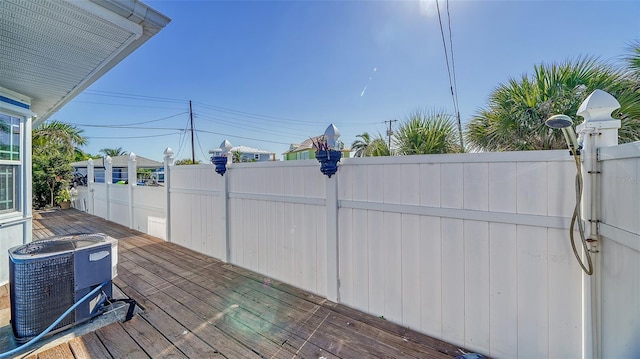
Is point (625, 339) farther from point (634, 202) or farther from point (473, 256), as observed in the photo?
point (473, 256)

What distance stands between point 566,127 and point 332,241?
84.7 inches

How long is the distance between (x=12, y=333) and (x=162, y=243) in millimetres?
3031

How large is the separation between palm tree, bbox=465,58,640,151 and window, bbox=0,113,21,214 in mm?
6419

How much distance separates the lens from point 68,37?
217cm

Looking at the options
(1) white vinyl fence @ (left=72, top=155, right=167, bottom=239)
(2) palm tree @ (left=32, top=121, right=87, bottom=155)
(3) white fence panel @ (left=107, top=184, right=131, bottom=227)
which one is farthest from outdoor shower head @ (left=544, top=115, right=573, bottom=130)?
(2) palm tree @ (left=32, top=121, right=87, bottom=155)

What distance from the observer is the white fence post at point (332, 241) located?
2.83 metres

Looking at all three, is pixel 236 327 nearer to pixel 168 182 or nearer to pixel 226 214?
pixel 226 214

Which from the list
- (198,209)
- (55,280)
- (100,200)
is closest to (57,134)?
(100,200)

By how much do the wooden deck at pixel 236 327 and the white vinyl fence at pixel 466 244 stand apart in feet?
0.72

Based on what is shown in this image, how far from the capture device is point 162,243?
530 cm

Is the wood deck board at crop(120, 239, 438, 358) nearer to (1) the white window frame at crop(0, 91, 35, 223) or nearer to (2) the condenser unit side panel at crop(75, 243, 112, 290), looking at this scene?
(2) the condenser unit side panel at crop(75, 243, 112, 290)

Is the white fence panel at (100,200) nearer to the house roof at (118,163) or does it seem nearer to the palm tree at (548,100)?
the house roof at (118,163)

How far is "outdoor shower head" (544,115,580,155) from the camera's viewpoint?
1452 mm

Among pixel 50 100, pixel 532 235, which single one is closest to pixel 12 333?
pixel 50 100
